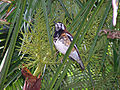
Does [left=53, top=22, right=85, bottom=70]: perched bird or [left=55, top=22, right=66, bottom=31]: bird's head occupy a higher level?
[left=55, top=22, right=66, bottom=31]: bird's head

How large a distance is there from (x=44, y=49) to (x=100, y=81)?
8.2 inches

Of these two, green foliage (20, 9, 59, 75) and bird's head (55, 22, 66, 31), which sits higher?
bird's head (55, 22, 66, 31)

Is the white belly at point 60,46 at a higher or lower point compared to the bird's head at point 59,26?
lower

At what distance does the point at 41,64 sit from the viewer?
458mm

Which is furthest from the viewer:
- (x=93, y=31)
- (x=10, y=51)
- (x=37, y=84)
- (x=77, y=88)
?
(x=77, y=88)

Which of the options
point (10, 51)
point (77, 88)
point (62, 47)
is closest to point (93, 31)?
point (62, 47)

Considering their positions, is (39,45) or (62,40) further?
(62,40)

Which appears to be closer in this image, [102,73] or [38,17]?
[38,17]

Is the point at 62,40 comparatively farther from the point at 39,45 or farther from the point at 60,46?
the point at 39,45

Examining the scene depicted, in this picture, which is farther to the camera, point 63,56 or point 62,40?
point 62,40

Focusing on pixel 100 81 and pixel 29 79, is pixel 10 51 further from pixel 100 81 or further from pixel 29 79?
pixel 100 81

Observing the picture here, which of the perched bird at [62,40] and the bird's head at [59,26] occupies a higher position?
the bird's head at [59,26]

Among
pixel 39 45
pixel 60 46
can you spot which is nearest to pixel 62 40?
pixel 60 46

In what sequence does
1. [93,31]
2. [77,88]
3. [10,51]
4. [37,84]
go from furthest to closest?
[77,88] < [93,31] < [37,84] < [10,51]
